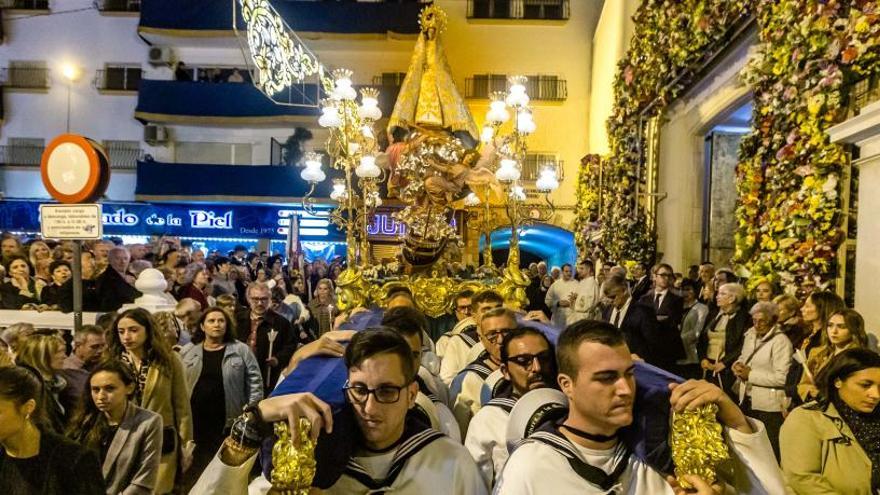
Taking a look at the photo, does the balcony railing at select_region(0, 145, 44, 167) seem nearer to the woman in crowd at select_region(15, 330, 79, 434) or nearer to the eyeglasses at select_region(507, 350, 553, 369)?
the woman in crowd at select_region(15, 330, 79, 434)

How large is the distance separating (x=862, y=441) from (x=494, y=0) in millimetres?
20741

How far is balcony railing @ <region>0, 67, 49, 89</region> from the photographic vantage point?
26.1m

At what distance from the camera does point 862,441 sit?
3441 millimetres

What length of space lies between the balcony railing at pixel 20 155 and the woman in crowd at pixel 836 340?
27.8 meters

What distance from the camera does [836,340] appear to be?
5.00 metres

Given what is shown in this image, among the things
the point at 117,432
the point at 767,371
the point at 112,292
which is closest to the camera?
the point at 117,432

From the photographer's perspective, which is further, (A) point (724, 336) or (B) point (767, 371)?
(A) point (724, 336)

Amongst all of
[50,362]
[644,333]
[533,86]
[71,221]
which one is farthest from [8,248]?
[533,86]

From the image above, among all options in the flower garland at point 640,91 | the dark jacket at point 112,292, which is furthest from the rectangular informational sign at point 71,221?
the flower garland at point 640,91

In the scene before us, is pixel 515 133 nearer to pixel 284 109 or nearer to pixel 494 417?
pixel 494 417

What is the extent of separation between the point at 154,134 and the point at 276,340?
20013 millimetres

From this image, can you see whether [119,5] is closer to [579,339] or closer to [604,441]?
[579,339]

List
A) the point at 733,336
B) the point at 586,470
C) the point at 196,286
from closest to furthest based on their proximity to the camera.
A: the point at 586,470 → the point at 733,336 → the point at 196,286

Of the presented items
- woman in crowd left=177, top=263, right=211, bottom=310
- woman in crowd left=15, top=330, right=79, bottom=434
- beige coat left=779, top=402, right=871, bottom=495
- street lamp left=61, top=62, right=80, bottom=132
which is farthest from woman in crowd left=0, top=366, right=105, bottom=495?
street lamp left=61, top=62, right=80, bottom=132
